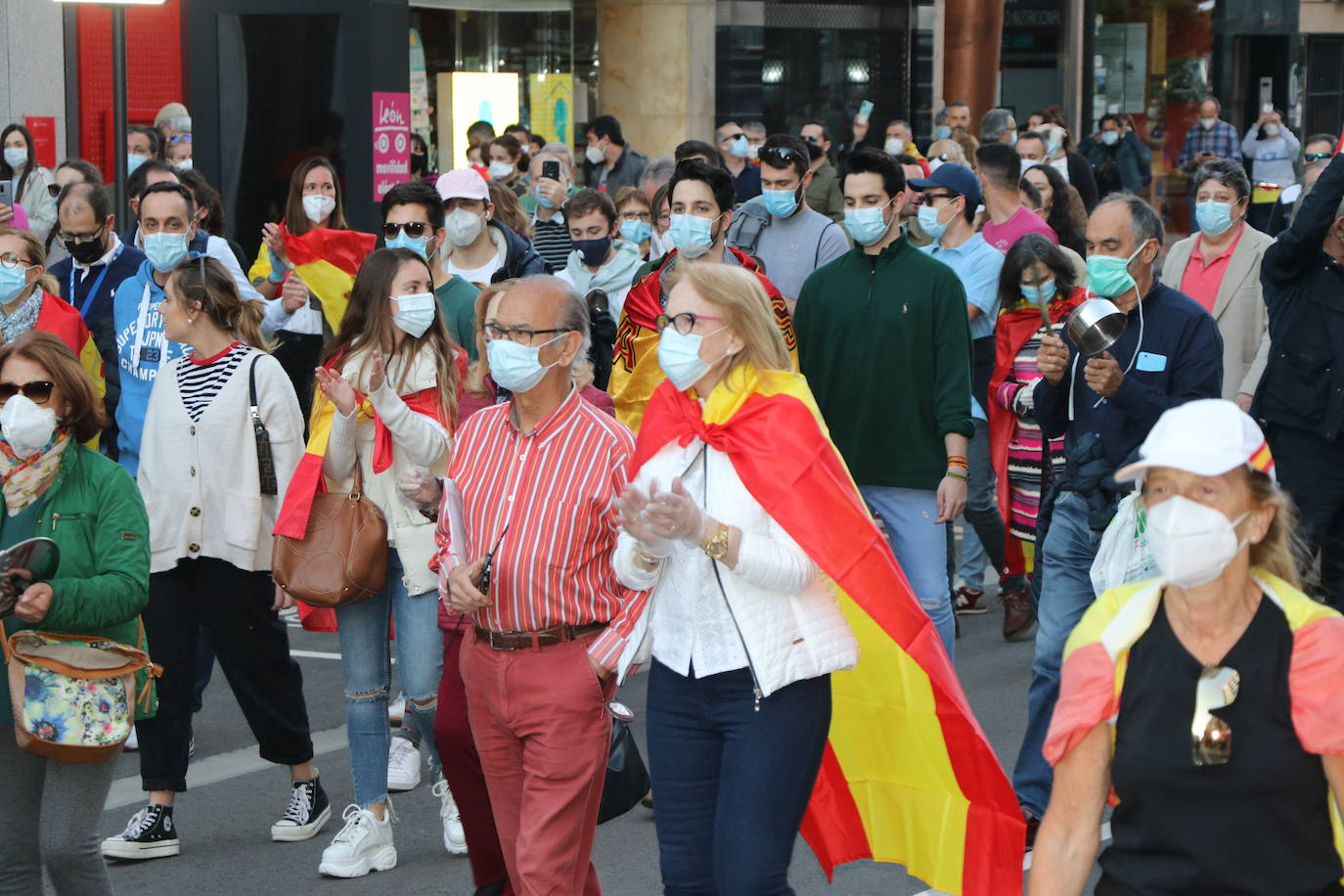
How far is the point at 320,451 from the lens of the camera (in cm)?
589

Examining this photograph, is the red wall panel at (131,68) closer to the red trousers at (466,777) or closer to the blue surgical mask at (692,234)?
the blue surgical mask at (692,234)

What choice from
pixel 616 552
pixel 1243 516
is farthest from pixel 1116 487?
pixel 1243 516

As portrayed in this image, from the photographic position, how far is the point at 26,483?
15.8 feet

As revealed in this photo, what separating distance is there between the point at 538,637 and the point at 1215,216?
16.3ft

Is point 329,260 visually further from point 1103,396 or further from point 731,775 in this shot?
point 731,775

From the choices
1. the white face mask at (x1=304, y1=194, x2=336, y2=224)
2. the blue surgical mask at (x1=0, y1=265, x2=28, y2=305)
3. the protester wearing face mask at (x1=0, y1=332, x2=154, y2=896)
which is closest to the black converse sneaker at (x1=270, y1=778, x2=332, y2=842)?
the protester wearing face mask at (x1=0, y1=332, x2=154, y2=896)

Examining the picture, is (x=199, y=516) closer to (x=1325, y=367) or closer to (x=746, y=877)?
(x=746, y=877)

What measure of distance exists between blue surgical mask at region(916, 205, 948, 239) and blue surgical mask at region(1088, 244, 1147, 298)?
11.4 feet

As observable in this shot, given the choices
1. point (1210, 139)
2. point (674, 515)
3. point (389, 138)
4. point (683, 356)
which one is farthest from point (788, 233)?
point (1210, 139)

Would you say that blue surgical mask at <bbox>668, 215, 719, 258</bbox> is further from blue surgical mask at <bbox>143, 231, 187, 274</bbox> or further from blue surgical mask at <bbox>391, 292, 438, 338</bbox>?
blue surgical mask at <bbox>143, 231, 187, 274</bbox>

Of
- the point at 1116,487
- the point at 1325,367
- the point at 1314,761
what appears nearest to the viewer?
the point at 1314,761

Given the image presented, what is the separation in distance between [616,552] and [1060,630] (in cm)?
205

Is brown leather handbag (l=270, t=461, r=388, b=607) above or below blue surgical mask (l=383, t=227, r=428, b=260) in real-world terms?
below

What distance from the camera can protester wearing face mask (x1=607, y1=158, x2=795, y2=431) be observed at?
684 cm
